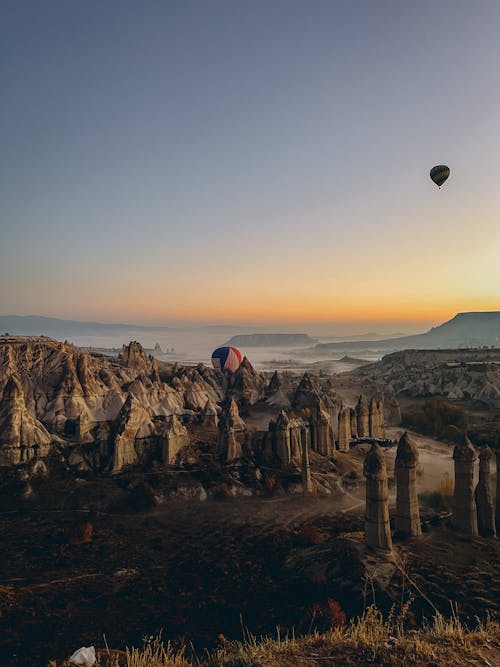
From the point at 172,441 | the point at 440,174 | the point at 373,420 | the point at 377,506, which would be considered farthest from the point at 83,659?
the point at 440,174

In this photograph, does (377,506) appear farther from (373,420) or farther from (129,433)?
(373,420)

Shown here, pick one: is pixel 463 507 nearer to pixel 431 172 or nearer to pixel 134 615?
pixel 134 615

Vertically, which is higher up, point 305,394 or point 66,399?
point 66,399

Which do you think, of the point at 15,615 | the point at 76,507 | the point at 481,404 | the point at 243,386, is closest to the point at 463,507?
the point at 15,615

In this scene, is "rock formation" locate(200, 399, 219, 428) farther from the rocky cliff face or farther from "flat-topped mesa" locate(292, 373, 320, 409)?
"flat-topped mesa" locate(292, 373, 320, 409)

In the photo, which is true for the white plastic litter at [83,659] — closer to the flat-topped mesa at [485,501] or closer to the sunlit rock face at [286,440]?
the flat-topped mesa at [485,501]

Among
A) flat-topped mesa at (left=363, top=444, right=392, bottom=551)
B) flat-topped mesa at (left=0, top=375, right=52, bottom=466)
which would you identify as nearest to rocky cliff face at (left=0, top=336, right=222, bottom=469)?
flat-topped mesa at (left=0, top=375, right=52, bottom=466)
